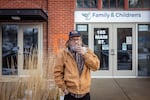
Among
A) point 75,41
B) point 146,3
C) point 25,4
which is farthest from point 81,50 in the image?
point 146,3

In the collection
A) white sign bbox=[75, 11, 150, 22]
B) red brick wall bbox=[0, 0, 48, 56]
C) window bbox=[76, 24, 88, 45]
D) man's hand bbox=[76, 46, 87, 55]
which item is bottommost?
man's hand bbox=[76, 46, 87, 55]

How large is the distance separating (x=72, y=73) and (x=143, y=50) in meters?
10.3

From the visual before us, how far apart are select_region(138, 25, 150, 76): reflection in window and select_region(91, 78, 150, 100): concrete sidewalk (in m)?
0.71

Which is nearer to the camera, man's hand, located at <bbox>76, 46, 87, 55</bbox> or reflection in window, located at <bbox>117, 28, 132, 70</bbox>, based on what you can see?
man's hand, located at <bbox>76, 46, 87, 55</bbox>

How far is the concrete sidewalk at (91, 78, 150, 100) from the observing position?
9.68 meters

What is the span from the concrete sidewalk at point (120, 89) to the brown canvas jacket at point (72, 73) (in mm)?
4968

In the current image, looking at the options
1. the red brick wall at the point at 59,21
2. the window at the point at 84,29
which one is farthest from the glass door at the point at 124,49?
the red brick wall at the point at 59,21

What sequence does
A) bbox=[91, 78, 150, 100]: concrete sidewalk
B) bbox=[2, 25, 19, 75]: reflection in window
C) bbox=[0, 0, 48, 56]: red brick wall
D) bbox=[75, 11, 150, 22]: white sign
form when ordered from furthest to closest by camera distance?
1. bbox=[75, 11, 150, 22]: white sign
2. bbox=[2, 25, 19, 75]: reflection in window
3. bbox=[0, 0, 48, 56]: red brick wall
4. bbox=[91, 78, 150, 100]: concrete sidewalk

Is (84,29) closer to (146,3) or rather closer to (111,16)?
(111,16)

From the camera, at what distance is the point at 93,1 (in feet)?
47.1

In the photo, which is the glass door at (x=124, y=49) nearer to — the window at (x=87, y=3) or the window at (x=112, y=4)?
the window at (x=112, y=4)

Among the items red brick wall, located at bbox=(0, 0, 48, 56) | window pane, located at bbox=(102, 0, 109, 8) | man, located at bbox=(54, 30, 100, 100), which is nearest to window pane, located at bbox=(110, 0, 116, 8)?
window pane, located at bbox=(102, 0, 109, 8)

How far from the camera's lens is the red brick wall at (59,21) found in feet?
44.5

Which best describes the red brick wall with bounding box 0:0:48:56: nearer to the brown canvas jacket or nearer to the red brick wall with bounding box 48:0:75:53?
the red brick wall with bounding box 48:0:75:53
